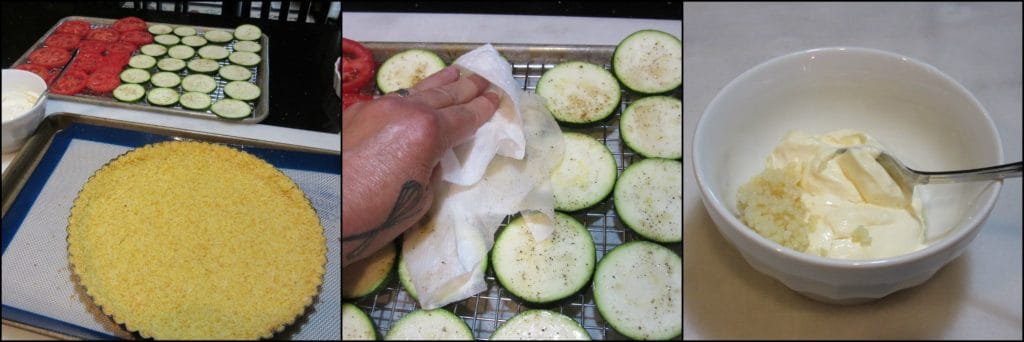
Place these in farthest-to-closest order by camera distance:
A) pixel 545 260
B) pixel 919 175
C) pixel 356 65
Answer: pixel 356 65 → pixel 919 175 → pixel 545 260

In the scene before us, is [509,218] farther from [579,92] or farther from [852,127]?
[852,127]

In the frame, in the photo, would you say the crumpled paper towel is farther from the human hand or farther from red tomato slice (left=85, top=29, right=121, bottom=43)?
red tomato slice (left=85, top=29, right=121, bottom=43)

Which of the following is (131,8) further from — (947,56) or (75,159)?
(947,56)

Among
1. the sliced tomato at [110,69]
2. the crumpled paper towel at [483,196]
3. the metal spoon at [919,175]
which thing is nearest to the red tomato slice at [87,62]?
the sliced tomato at [110,69]

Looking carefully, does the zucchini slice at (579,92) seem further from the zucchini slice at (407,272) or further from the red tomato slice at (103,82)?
the red tomato slice at (103,82)

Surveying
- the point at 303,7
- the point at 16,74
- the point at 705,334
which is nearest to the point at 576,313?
the point at 705,334

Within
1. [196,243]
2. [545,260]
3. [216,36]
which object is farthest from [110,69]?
[545,260]
